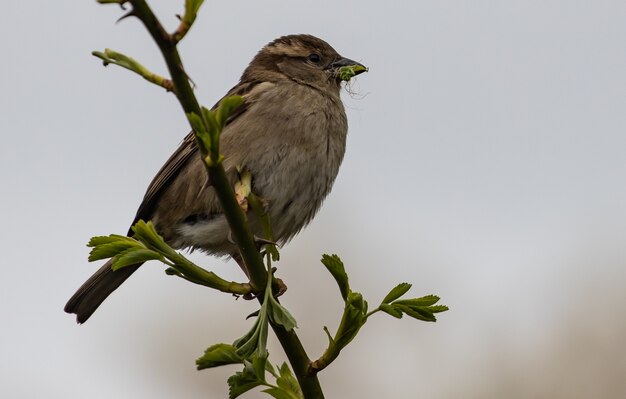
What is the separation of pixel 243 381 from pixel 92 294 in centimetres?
262

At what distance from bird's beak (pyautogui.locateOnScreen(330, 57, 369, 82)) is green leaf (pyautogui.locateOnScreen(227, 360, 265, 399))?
2.80 m

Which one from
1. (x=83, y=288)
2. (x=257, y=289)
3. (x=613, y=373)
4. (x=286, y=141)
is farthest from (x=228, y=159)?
(x=613, y=373)

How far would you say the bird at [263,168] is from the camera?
4.05 meters

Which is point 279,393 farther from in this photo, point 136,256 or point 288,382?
point 136,256

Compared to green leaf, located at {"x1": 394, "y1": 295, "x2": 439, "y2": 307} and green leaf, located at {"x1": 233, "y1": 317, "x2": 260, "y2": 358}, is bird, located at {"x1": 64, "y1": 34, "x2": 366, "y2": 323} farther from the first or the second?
green leaf, located at {"x1": 233, "y1": 317, "x2": 260, "y2": 358}

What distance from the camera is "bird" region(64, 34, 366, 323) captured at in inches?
159

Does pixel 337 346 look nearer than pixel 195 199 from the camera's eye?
Yes

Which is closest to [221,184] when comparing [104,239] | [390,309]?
[104,239]

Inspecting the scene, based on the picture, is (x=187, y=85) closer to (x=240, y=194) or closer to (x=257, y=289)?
(x=257, y=289)

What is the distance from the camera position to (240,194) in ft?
8.44

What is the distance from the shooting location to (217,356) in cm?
204

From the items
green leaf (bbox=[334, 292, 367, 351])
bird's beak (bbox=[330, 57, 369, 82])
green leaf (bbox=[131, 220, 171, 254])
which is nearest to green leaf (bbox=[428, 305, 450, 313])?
green leaf (bbox=[334, 292, 367, 351])

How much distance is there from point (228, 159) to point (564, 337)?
379 centimetres

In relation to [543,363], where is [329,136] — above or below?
above
